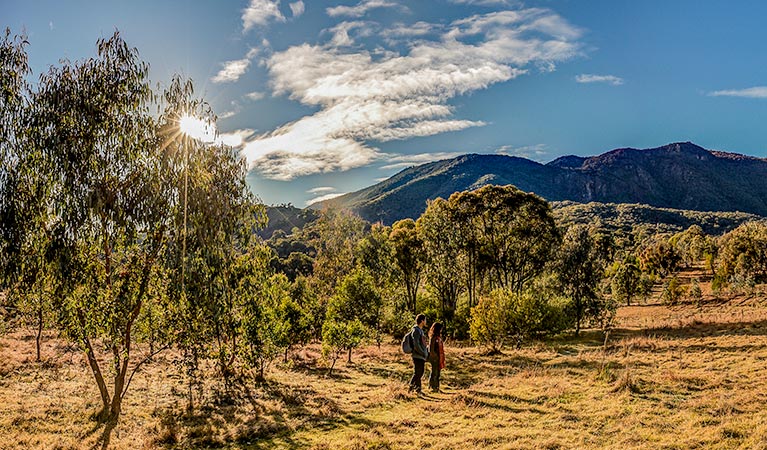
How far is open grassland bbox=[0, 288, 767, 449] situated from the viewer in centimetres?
852

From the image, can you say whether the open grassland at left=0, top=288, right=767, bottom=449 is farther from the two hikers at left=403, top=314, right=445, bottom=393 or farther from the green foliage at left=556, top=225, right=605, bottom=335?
the green foliage at left=556, top=225, right=605, bottom=335

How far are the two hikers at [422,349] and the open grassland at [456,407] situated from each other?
2.35 feet

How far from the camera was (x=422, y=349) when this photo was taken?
13.0m

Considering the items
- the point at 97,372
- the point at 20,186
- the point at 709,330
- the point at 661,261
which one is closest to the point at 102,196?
the point at 20,186

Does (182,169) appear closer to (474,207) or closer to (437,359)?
(437,359)

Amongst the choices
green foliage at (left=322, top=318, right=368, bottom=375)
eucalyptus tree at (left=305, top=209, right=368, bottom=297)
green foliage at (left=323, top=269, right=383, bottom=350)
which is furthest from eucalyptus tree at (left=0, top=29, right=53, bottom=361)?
eucalyptus tree at (left=305, top=209, right=368, bottom=297)

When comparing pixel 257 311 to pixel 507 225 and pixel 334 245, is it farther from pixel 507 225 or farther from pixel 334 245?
pixel 334 245

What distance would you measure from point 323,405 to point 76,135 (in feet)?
34.6

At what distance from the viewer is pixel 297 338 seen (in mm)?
25688

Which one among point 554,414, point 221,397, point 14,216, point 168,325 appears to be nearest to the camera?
point 14,216

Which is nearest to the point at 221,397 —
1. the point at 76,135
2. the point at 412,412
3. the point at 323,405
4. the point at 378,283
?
the point at 323,405

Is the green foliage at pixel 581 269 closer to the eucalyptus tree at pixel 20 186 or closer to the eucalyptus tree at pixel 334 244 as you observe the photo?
the eucalyptus tree at pixel 334 244

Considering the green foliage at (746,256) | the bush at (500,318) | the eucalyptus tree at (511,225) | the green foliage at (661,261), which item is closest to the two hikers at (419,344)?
the bush at (500,318)

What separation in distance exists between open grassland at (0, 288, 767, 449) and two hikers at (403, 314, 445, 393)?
0.72 metres
